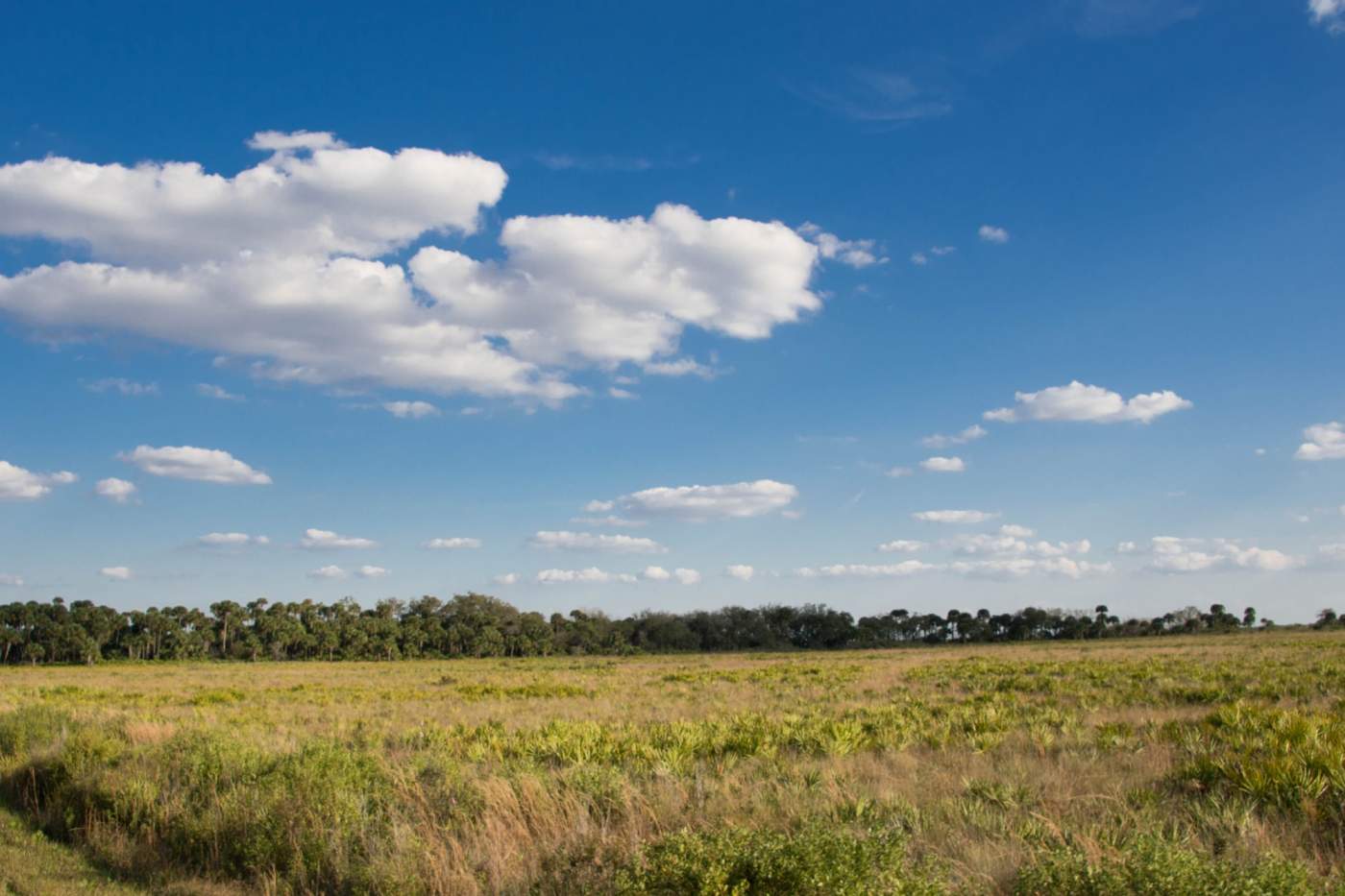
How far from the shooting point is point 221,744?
12930 millimetres

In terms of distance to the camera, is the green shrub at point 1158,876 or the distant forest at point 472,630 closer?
the green shrub at point 1158,876

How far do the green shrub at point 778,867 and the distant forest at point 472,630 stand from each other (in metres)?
115

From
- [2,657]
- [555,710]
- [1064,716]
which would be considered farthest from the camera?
[2,657]

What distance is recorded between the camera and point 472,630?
122 m

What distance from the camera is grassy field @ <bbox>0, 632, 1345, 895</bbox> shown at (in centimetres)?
575

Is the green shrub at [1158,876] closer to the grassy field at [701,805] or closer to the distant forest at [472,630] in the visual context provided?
the grassy field at [701,805]

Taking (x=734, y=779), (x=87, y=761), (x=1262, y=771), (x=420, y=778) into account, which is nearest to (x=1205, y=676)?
(x=1262, y=771)

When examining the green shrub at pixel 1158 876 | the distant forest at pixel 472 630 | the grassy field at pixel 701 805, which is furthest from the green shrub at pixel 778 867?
the distant forest at pixel 472 630

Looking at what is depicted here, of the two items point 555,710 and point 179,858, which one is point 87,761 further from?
point 555,710

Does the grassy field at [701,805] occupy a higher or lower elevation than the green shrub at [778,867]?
lower

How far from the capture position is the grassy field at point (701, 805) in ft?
18.9

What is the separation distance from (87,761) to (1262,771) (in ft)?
53.3

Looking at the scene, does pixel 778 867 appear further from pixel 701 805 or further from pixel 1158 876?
pixel 701 805

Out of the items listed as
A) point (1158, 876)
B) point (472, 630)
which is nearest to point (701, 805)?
point (1158, 876)
